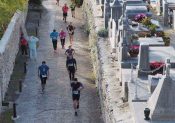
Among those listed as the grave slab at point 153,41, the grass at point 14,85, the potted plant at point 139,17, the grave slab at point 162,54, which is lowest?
the grass at point 14,85

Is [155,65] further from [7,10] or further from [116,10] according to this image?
[7,10]

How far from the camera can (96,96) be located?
851 inches

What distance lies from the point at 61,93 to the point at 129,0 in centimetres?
508

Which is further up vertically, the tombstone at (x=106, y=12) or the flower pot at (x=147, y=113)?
the tombstone at (x=106, y=12)

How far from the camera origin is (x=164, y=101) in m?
14.0

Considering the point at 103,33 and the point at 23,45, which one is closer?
the point at 103,33

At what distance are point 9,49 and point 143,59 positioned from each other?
8226mm

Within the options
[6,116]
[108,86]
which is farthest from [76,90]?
[6,116]

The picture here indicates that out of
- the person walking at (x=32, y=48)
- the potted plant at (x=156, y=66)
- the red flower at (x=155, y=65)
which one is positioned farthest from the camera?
the person walking at (x=32, y=48)

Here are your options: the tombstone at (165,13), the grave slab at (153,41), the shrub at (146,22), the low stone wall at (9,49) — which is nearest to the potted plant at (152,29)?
the grave slab at (153,41)

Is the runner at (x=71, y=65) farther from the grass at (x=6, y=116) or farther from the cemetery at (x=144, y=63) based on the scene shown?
the grass at (x=6, y=116)

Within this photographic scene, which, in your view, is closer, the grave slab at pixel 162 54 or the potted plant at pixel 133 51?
the grave slab at pixel 162 54

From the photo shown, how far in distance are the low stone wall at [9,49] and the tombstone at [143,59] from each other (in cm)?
553

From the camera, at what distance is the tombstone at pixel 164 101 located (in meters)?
13.9
